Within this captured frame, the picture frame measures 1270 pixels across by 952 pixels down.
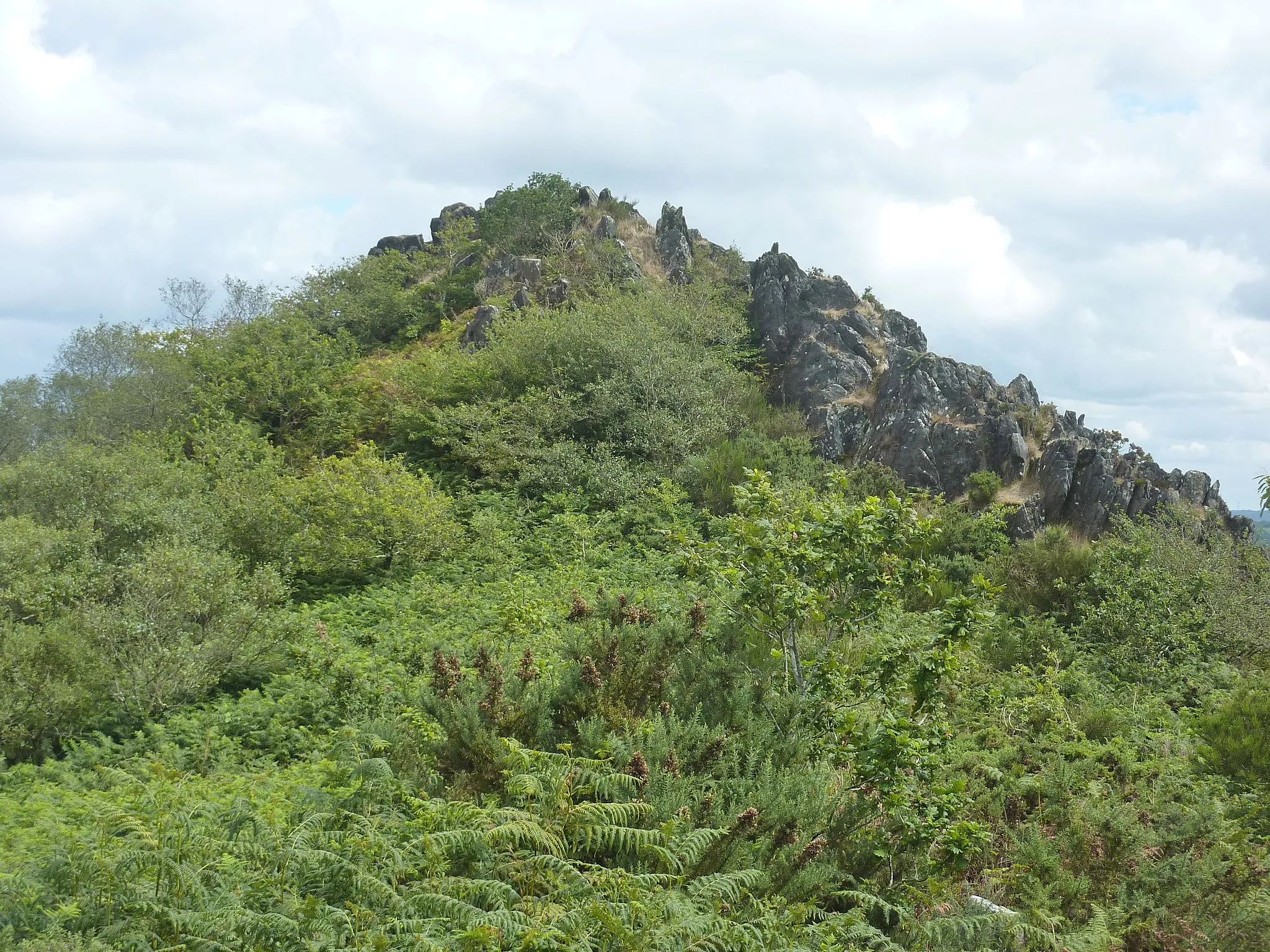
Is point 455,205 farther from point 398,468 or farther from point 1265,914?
point 1265,914

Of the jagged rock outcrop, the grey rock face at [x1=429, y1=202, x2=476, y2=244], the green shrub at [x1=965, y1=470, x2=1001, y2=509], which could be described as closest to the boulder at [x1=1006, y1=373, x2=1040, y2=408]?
the jagged rock outcrop

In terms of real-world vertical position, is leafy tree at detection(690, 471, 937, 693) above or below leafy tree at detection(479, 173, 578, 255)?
below

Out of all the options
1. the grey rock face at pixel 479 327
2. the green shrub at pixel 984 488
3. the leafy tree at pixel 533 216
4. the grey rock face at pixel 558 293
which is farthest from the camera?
the leafy tree at pixel 533 216

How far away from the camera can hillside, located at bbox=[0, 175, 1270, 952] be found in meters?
4.14

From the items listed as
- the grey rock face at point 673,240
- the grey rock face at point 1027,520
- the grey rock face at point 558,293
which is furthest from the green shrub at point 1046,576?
the grey rock face at point 673,240

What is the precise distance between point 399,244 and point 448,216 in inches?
241

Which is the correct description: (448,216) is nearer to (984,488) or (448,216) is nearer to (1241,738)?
(984,488)

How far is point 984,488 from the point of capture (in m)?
16.7

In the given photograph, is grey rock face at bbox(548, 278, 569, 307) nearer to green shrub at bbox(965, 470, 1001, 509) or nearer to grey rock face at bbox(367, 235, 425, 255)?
green shrub at bbox(965, 470, 1001, 509)

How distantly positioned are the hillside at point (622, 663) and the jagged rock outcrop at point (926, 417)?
98 millimetres

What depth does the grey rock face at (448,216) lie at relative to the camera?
136ft

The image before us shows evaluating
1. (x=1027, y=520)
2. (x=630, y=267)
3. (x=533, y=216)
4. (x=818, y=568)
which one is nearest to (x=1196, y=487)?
(x=1027, y=520)

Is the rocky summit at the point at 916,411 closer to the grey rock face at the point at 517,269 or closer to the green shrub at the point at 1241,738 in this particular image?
the grey rock face at the point at 517,269

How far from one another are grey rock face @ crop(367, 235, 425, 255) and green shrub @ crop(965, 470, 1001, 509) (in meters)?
34.9
